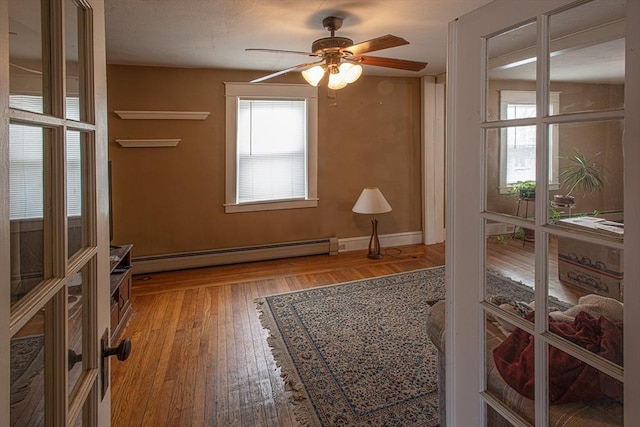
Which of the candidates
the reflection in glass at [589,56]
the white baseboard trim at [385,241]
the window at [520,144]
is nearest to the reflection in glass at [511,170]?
the window at [520,144]

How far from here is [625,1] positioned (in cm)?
72

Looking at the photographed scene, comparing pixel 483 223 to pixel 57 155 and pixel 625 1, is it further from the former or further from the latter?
pixel 57 155

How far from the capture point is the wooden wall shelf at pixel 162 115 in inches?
167

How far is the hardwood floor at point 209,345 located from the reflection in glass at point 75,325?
1345mm

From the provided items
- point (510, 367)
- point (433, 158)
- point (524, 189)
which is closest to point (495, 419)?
point (510, 367)

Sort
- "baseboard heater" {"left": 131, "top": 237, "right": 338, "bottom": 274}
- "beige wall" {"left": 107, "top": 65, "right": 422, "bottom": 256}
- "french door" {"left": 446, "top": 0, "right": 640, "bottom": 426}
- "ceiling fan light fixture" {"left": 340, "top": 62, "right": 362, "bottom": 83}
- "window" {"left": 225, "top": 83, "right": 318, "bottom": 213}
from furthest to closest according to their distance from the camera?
1. "window" {"left": 225, "top": 83, "right": 318, "bottom": 213}
2. "baseboard heater" {"left": 131, "top": 237, "right": 338, "bottom": 274}
3. "beige wall" {"left": 107, "top": 65, "right": 422, "bottom": 256}
4. "ceiling fan light fixture" {"left": 340, "top": 62, "right": 362, "bottom": 83}
5. "french door" {"left": 446, "top": 0, "right": 640, "bottom": 426}

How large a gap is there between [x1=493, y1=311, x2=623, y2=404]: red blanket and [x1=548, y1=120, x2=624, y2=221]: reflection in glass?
0.77 ft

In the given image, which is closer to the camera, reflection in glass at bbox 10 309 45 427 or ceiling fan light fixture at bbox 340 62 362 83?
reflection in glass at bbox 10 309 45 427

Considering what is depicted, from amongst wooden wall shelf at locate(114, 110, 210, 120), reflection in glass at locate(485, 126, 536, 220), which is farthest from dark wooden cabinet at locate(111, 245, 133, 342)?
reflection in glass at locate(485, 126, 536, 220)

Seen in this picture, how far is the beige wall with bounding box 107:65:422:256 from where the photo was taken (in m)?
4.37

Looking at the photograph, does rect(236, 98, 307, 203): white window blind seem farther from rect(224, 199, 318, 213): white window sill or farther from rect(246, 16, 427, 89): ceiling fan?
rect(246, 16, 427, 89): ceiling fan

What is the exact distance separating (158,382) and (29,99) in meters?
2.15

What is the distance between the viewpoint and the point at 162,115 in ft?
14.3

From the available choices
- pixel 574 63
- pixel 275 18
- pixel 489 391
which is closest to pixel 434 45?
pixel 275 18
